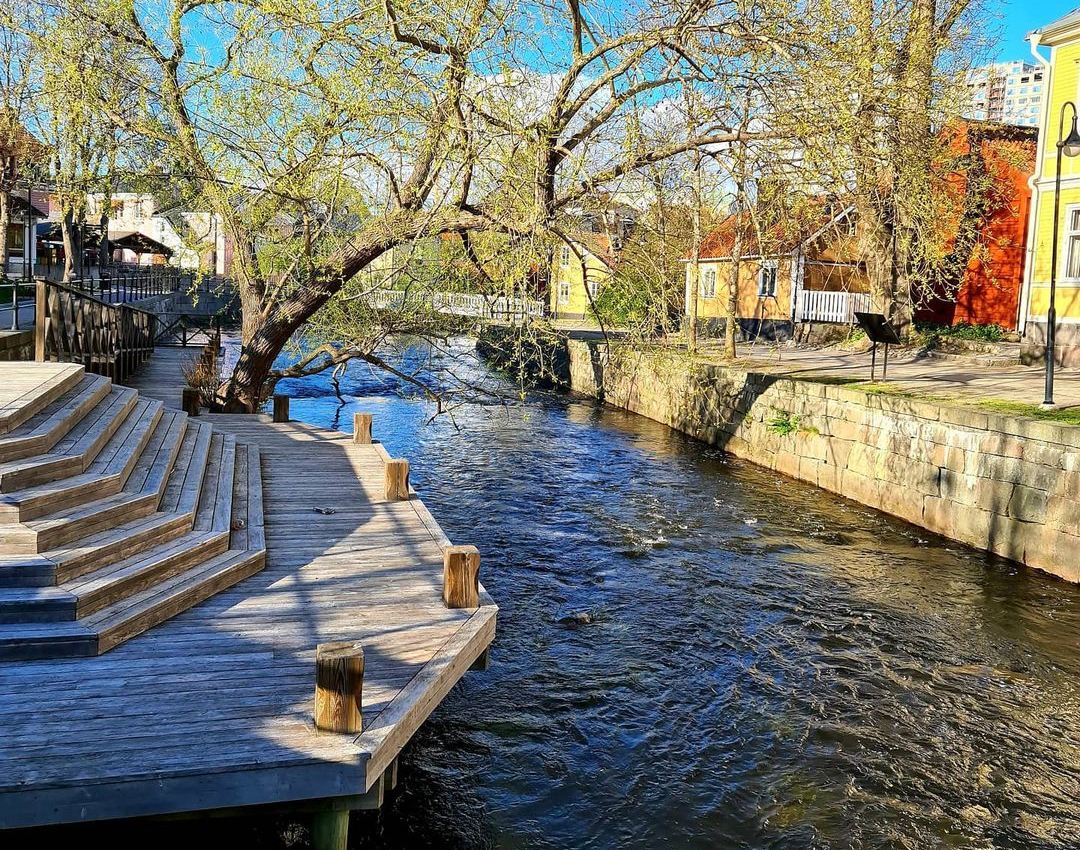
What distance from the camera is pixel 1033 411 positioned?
12.8 m

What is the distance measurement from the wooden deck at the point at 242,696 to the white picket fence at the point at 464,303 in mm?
5490

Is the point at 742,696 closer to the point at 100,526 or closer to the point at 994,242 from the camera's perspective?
the point at 100,526

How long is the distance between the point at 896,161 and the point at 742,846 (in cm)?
791

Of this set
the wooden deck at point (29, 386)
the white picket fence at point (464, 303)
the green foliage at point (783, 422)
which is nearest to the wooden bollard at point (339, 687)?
the wooden deck at point (29, 386)

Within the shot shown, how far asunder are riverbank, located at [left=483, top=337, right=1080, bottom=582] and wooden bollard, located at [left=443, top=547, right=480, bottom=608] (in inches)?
314

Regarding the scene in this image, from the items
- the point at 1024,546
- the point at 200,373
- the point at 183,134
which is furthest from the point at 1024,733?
the point at 200,373

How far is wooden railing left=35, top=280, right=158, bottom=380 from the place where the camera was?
38.9ft

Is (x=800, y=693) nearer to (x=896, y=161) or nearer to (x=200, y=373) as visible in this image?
(x=896, y=161)

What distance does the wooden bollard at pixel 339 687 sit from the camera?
4.52 metres

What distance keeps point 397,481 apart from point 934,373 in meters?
13.6

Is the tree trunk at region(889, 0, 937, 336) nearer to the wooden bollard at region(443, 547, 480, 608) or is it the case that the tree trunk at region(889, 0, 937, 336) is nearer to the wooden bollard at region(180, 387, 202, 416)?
the wooden bollard at region(443, 547, 480, 608)

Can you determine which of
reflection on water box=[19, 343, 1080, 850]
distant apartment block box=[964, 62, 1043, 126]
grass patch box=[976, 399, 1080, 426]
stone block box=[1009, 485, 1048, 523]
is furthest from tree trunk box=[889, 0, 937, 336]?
distant apartment block box=[964, 62, 1043, 126]

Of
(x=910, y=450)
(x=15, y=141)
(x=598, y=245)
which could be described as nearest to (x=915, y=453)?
(x=910, y=450)

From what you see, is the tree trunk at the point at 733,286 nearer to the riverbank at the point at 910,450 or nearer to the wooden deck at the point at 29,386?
the riverbank at the point at 910,450
